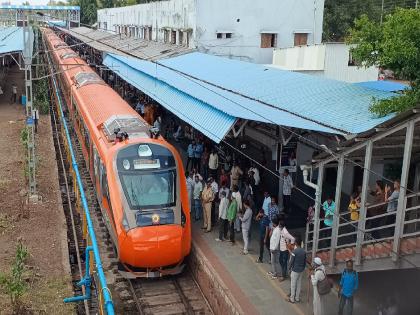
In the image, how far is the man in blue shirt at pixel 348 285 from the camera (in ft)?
27.8

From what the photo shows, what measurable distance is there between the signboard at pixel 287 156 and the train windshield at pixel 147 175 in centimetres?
279

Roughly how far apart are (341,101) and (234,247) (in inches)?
161

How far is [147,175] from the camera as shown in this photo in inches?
423

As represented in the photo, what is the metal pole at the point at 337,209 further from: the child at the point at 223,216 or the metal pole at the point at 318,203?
the child at the point at 223,216

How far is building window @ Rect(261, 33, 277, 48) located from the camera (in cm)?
2962

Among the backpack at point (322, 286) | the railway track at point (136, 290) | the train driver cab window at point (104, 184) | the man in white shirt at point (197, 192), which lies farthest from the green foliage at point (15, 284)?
the backpack at point (322, 286)

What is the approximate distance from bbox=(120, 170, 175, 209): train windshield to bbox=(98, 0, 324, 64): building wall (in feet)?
62.0

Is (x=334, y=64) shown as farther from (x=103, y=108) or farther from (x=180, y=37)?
(x=180, y=37)

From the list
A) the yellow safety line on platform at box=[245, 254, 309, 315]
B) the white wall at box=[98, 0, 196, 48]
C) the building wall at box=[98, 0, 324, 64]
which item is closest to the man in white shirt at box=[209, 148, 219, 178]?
the yellow safety line on platform at box=[245, 254, 309, 315]

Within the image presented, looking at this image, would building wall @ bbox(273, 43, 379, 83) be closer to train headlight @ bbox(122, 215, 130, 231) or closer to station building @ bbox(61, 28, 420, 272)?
station building @ bbox(61, 28, 420, 272)

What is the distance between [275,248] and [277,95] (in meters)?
4.84

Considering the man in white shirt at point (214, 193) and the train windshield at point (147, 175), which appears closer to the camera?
the train windshield at point (147, 175)

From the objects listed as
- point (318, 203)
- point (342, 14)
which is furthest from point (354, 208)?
point (342, 14)

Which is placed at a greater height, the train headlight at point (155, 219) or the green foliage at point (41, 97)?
the train headlight at point (155, 219)
